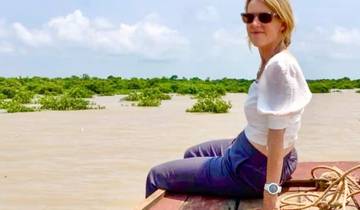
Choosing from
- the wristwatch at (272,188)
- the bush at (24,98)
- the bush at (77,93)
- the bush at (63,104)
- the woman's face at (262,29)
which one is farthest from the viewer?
the bush at (77,93)

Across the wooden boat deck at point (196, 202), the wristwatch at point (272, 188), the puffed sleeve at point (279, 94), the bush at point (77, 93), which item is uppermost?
the puffed sleeve at point (279, 94)

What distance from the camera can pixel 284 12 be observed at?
274 cm

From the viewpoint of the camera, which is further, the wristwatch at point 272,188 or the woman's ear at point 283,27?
the woman's ear at point 283,27

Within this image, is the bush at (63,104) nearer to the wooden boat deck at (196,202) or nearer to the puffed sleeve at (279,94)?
the wooden boat deck at (196,202)

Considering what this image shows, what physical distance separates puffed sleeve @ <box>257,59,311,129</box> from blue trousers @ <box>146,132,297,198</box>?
0.89 ft

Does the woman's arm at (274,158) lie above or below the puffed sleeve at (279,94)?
below

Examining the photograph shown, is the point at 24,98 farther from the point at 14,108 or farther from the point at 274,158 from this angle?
the point at 274,158

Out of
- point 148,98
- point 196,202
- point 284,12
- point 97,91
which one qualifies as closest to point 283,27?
point 284,12

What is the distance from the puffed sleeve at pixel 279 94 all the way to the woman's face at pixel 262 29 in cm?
16

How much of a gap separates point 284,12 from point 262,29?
0.36 ft

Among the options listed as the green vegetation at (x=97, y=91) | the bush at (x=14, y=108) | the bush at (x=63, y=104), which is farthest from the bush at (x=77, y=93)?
the bush at (x=14, y=108)

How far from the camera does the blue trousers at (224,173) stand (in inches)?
116

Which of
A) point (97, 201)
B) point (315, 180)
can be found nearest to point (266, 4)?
point (315, 180)

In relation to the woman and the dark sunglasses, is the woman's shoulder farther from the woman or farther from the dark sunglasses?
the dark sunglasses
